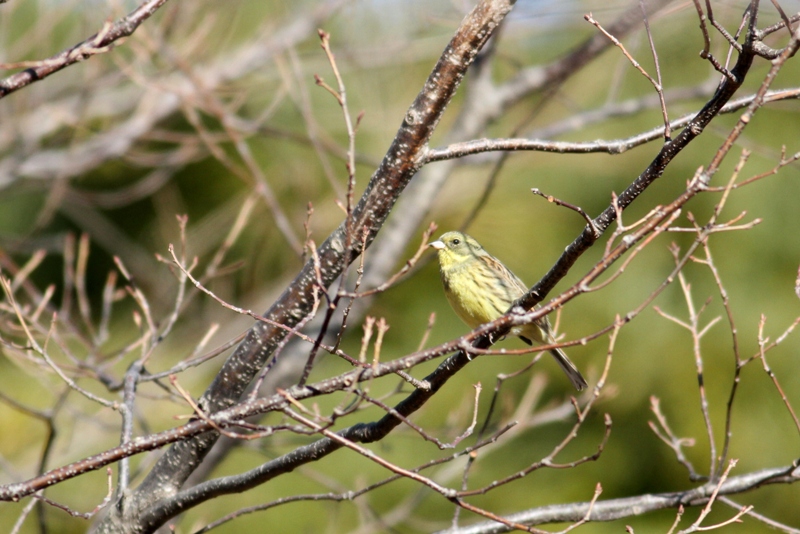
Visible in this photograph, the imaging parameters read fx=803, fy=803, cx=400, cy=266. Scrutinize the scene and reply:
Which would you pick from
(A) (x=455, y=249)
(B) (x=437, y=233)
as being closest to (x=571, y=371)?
(A) (x=455, y=249)

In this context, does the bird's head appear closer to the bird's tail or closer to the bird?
the bird

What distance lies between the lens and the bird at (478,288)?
4223mm

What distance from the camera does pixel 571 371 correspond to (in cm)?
448

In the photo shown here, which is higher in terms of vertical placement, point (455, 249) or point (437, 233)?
point (437, 233)

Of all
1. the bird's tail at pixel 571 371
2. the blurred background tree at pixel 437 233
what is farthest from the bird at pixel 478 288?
the blurred background tree at pixel 437 233

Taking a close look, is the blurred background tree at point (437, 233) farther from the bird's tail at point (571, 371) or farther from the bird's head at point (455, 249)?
the bird's head at point (455, 249)

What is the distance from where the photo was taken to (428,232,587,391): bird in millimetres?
4223

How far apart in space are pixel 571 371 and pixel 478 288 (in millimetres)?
745

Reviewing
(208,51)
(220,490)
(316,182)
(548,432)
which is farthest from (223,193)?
(220,490)

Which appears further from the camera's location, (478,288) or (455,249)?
(455,249)

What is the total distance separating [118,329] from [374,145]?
9.89 ft

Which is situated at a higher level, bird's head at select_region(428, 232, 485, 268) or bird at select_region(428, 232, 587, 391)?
bird's head at select_region(428, 232, 485, 268)

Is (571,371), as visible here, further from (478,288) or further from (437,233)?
(437,233)

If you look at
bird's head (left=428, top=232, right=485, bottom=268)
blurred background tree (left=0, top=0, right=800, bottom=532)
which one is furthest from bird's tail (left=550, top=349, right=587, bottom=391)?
blurred background tree (left=0, top=0, right=800, bottom=532)
